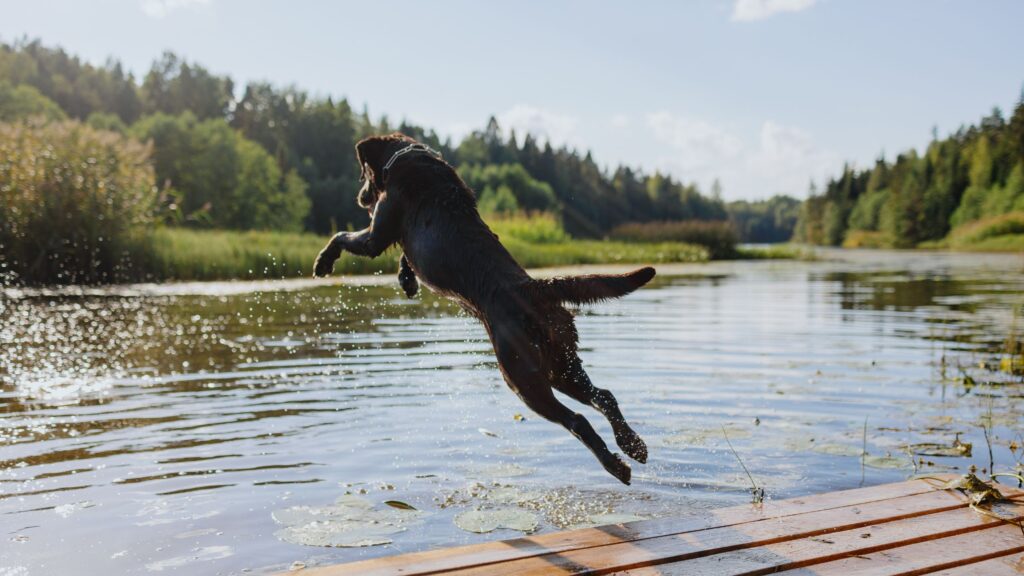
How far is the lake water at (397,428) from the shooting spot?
493cm

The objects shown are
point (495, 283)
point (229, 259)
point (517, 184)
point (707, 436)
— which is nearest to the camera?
point (495, 283)

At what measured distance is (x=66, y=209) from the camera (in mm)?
20797

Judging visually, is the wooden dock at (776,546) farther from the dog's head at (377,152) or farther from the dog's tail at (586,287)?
the dog's head at (377,152)

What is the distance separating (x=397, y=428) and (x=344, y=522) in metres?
2.52

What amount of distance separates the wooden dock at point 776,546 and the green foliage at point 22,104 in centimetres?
6687

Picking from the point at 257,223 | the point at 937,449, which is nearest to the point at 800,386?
the point at 937,449

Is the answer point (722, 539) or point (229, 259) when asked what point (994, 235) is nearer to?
point (229, 259)

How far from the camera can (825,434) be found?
7.18 metres

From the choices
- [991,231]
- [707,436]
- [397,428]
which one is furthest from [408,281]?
[991,231]

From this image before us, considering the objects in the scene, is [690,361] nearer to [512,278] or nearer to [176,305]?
[512,278]

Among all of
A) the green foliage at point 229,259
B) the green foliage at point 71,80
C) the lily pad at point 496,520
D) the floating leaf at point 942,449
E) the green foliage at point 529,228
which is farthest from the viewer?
the green foliage at point 71,80

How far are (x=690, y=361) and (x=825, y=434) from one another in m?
4.02

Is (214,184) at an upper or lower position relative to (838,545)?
upper

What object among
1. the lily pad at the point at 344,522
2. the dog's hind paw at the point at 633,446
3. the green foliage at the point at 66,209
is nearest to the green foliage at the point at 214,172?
the green foliage at the point at 66,209
